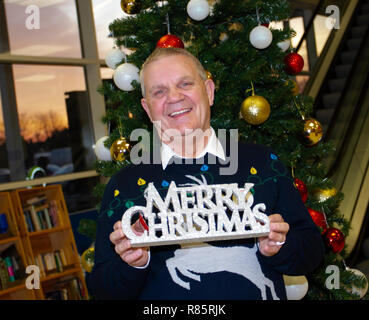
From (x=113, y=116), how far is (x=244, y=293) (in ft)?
4.93

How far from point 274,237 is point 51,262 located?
4.24 metres

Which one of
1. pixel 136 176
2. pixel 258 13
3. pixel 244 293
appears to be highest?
pixel 258 13

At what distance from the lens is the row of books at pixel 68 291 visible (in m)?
5.00

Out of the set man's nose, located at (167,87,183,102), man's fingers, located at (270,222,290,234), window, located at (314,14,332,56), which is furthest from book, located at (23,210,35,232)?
window, located at (314,14,332,56)

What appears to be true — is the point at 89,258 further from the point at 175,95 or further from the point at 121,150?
the point at 175,95

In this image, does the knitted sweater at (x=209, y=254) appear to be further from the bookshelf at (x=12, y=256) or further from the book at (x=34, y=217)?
the book at (x=34, y=217)

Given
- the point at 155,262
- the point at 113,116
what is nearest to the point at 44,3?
the point at 113,116

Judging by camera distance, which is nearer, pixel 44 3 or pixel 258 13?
pixel 258 13

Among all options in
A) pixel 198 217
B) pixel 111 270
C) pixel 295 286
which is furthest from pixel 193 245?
pixel 295 286

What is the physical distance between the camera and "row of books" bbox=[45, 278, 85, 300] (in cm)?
500

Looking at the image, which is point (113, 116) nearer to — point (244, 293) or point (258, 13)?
point (258, 13)

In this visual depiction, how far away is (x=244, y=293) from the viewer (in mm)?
1491

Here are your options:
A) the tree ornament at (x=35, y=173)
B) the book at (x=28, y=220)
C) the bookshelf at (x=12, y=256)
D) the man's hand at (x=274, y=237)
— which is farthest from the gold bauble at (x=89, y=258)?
the tree ornament at (x=35, y=173)
